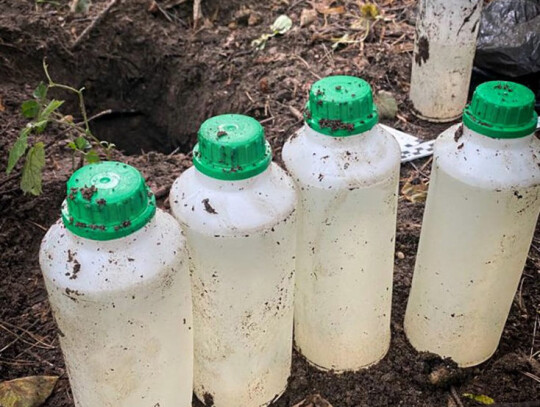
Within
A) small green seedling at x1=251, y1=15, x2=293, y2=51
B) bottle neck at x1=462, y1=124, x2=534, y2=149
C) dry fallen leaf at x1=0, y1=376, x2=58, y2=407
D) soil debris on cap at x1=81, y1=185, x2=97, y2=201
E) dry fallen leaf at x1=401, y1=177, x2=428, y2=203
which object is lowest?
dry fallen leaf at x1=0, y1=376, x2=58, y2=407

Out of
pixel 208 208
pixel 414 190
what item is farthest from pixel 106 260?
pixel 414 190

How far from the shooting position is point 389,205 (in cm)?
157

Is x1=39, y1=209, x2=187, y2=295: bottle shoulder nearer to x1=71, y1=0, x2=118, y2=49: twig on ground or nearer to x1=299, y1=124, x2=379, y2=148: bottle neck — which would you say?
x1=299, y1=124, x2=379, y2=148: bottle neck

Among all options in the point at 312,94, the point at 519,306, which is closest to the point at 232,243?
the point at 312,94

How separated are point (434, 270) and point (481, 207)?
0.81ft

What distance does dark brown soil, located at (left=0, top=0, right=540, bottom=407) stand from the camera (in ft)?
7.26

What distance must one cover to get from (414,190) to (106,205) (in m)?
1.49

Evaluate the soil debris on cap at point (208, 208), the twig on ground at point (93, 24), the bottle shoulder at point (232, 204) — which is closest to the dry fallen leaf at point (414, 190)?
the bottle shoulder at point (232, 204)

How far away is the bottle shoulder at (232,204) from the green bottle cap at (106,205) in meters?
0.14

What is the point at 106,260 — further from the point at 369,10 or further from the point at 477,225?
the point at 369,10

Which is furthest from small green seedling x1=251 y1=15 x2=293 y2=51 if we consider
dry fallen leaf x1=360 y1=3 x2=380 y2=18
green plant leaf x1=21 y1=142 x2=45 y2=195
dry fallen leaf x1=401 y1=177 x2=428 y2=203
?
green plant leaf x1=21 y1=142 x2=45 y2=195

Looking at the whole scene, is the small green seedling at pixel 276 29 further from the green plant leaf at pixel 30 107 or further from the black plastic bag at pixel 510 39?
the green plant leaf at pixel 30 107

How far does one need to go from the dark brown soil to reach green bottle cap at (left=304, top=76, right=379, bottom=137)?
766 millimetres

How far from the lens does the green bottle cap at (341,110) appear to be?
141 centimetres
